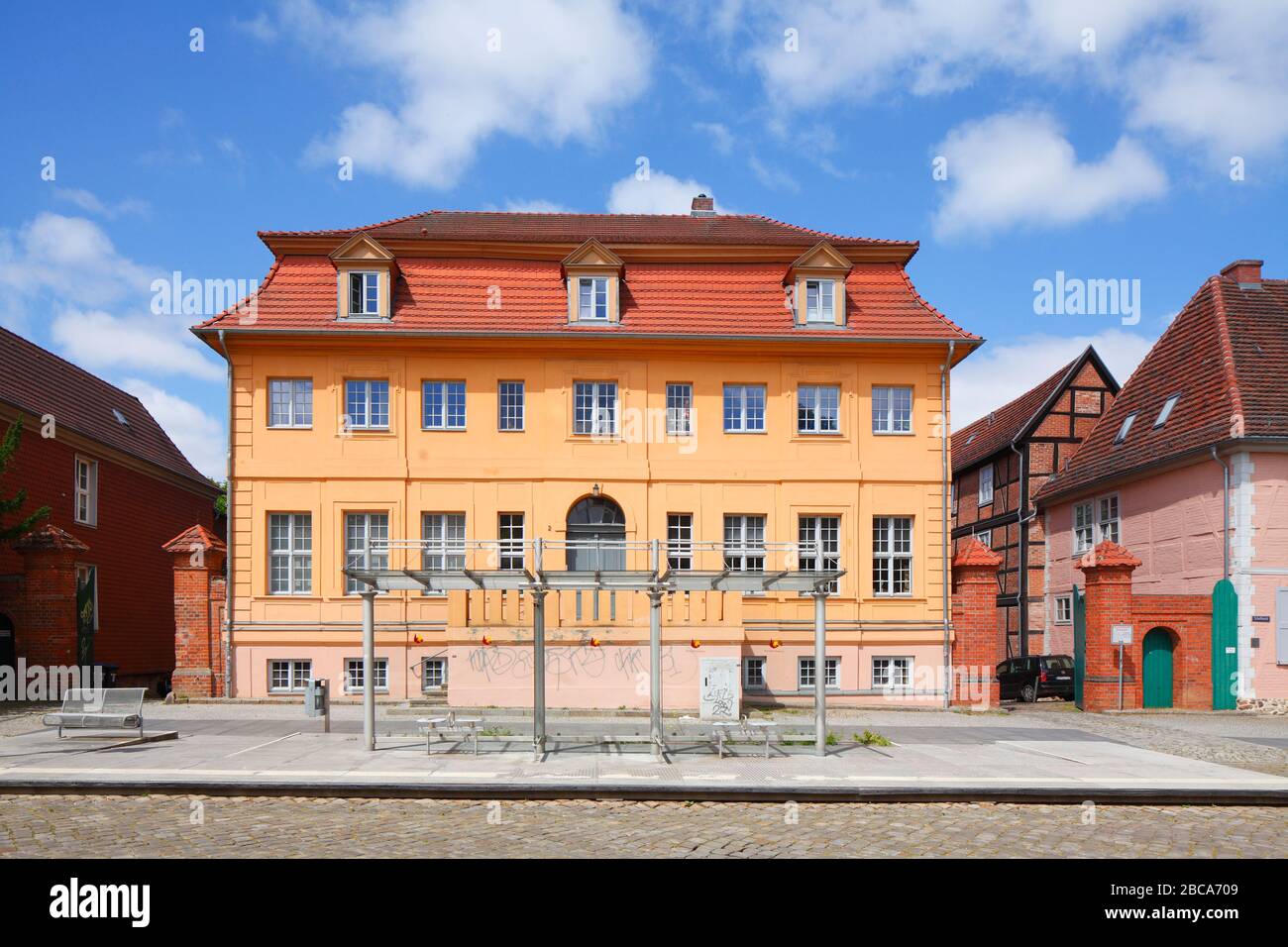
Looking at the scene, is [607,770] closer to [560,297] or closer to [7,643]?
[560,297]

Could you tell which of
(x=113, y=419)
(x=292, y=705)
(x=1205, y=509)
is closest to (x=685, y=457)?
(x=292, y=705)

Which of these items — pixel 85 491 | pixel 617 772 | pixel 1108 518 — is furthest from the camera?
pixel 85 491

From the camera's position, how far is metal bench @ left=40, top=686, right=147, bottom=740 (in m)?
16.2

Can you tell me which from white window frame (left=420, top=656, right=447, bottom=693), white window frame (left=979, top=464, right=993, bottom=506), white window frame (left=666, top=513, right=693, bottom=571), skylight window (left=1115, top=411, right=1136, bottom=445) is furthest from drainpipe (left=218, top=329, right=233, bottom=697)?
white window frame (left=979, top=464, right=993, bottom=506)

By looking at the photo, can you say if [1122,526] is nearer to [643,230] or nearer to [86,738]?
[643,230]

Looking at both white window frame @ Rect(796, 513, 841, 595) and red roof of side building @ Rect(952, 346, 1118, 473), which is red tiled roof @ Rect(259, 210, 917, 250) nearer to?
white window frame @ Rect(796, 513, 841, 595)

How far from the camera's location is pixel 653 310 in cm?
2514

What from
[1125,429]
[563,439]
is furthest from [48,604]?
[1125,429]

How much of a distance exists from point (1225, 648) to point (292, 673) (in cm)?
2118

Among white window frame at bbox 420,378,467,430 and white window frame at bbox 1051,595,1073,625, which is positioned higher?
white window frame at bbox 420,378,467,430

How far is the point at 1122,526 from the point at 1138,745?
12604 mm

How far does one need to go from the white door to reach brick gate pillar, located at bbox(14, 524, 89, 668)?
46.8 ft

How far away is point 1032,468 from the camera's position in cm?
3422

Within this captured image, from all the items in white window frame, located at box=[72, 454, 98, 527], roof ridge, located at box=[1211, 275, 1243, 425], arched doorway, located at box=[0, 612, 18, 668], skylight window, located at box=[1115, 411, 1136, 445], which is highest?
roof ridge, located at box=[1211, 275, 1243, 425]
